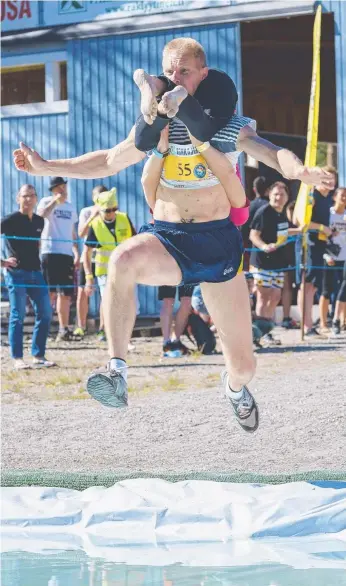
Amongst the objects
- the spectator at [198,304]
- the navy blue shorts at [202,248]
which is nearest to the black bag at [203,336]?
the spectator at [198,304]

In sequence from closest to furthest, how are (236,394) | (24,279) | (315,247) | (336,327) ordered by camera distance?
(236,394) < (24,279) < (336,327) < (315,247)

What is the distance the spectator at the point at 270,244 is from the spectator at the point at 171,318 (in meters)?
0.90

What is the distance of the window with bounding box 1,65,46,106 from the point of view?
17.5 meters

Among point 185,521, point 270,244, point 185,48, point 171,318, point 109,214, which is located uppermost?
point 185,48

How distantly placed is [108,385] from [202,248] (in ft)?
2.67

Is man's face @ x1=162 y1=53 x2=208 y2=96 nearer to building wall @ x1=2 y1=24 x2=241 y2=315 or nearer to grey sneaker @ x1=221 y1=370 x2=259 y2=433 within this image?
grey sneaker @ x1=221 y1=370 x2=259 y2=433

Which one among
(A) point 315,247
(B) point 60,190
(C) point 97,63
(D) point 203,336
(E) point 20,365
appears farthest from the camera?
(C) point 97,63

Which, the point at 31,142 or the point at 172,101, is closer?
the point at 172,101

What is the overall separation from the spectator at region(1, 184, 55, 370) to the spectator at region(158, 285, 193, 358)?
133cm

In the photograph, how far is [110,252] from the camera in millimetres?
12578

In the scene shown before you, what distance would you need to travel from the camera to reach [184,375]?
36.2 ft

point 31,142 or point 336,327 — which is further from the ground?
point 31,142

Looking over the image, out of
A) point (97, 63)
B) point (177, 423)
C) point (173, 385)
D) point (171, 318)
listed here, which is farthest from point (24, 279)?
point (97, 63)

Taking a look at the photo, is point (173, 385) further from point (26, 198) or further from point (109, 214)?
point (109, 214)
